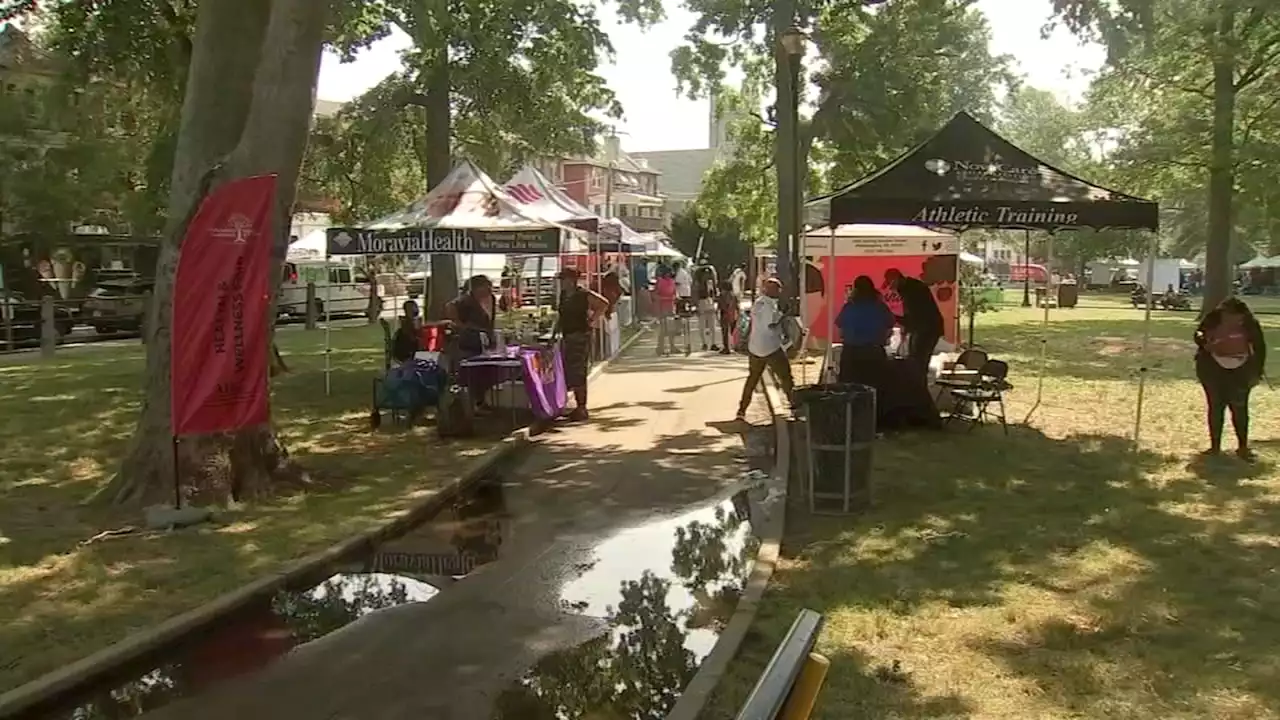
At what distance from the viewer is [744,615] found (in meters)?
6.34

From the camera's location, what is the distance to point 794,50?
1802 cm

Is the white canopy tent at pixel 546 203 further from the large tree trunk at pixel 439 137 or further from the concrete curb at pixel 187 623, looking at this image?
the concrete curb at pixel 187 623

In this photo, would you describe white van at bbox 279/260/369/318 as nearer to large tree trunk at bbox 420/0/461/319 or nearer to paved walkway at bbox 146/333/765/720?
large tree trunk at bbox 420/0/461/319

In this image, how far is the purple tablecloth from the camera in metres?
13.2

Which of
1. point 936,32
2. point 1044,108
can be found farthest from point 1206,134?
point 1044,108

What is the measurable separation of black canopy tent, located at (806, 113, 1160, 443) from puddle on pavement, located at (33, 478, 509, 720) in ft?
15.9

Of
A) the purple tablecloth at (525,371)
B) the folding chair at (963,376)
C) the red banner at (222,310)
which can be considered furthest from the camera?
the folding chair at (963,376)

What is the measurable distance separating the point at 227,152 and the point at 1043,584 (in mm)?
6917

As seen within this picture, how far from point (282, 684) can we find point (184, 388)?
3.71 m

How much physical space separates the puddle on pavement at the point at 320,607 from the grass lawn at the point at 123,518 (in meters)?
0.31

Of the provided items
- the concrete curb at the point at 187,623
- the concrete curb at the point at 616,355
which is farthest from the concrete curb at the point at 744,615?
the concrete curb at the point at 616,355

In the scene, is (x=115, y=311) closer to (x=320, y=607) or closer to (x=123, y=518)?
(x=123, y=518)

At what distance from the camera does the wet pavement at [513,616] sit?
5402mm

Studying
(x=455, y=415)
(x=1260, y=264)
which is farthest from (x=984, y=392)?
(x=1260, y=264)
